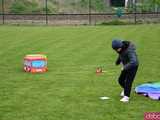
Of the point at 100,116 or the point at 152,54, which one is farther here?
the point at 152,54

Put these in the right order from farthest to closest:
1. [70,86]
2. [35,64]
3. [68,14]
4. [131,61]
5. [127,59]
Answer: [68,14], [35,64], [70,86], [127,59], [131,61]

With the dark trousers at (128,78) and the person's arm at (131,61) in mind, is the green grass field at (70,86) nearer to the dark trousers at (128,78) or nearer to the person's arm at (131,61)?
the dark trousers at (128,78)

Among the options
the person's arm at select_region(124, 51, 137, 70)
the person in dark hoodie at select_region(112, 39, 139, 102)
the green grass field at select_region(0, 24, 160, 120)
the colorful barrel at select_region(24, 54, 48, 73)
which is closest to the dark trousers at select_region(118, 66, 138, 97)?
the person in dark hoodie at select_region(112, 39, 139, 102)

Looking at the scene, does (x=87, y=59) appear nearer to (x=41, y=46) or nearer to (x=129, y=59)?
(x=41, y=46)

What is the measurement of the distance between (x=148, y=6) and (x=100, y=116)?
5844 cm

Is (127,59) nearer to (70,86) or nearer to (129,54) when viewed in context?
(129,54)

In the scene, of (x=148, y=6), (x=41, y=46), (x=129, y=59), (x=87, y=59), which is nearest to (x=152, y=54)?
(x=87, y=59)

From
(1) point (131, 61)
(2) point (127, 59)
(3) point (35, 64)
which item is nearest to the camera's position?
(1) point (131, 61)

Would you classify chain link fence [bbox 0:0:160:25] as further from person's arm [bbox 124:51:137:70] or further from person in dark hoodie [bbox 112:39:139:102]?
person's arm [bbox 124:51:137:70]

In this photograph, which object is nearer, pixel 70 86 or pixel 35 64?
pixel 70 86

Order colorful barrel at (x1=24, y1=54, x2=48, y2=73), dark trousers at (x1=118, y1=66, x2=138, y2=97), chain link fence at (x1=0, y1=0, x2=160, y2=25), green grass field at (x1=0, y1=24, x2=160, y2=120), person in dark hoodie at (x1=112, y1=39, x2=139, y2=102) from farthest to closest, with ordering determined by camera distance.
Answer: chain link fence at (x1=0, y1=0, x2=160, y2=25) < colorful barrel at (x1=24, y1=54, x2=48, y2=73) < dark trousers at (x1=118, y1=66, x2=138, y2=97) < person in dark hoodie at (x1=112, y1=39, x2=139, y2=102) < green grass field at (x1=0, y1=24, x2=160, y2=120)

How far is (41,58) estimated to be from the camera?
1630cm

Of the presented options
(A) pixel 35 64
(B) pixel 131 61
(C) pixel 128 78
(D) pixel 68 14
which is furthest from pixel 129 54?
(D) pixel 68 14

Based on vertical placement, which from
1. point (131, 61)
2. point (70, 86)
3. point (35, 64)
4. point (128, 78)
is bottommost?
point (70, 86)
